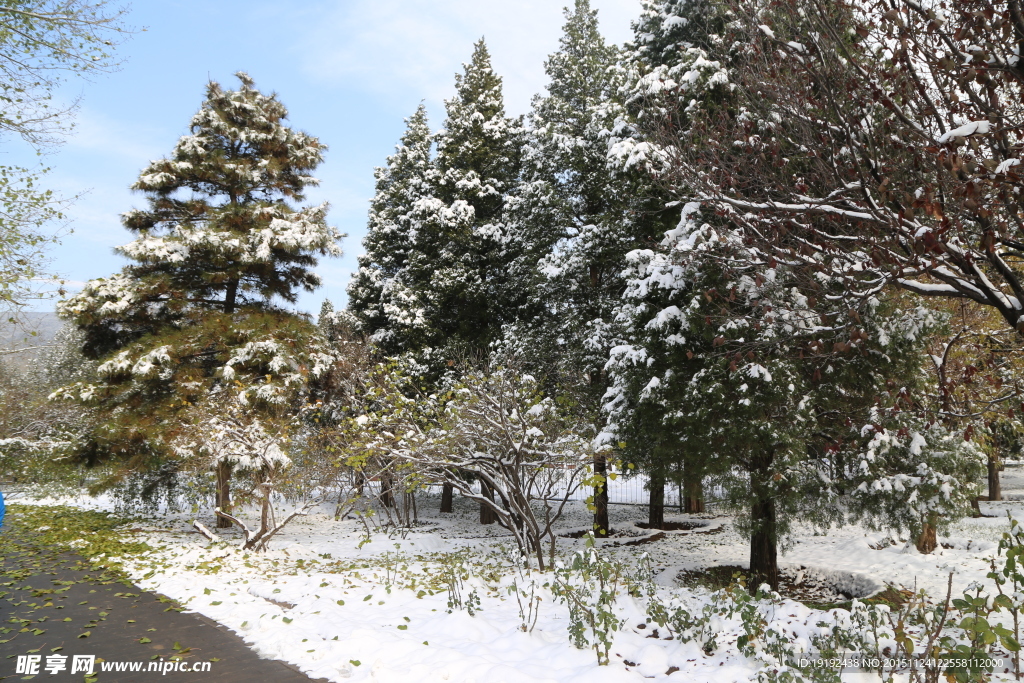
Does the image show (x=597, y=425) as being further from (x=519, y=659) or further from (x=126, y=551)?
(x=126, y=551)

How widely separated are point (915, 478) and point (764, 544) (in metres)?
2.69

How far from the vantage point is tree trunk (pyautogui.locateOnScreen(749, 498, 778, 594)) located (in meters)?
8.78

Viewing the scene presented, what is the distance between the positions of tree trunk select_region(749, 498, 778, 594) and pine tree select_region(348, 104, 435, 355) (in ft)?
36.6

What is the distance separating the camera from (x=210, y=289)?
613 inches

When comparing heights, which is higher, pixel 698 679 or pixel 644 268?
pixel 644 268

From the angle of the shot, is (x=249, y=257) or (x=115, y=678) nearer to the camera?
(x=115, y=678)

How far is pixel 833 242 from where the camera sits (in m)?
5.52

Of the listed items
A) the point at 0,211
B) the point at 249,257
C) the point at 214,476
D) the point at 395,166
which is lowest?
Answer: the point at 214,476

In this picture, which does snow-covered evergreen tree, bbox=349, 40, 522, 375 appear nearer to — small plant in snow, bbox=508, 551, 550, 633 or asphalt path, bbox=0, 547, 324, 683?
small plant in snow, bbox=508, 551, 550, 633

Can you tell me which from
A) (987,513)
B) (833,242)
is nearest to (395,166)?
(833,242)

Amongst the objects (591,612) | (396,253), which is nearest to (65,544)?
(591,612)

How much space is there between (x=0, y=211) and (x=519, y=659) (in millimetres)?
8495

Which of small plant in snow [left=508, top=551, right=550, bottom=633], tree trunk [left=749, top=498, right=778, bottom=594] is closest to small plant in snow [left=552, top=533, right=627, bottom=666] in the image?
small plant in snow [left=508, top=551, right=550, bottom=633]

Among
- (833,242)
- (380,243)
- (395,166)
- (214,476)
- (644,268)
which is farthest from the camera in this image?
(395,166)
